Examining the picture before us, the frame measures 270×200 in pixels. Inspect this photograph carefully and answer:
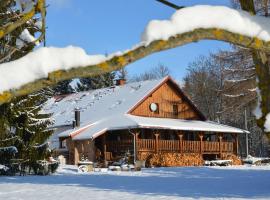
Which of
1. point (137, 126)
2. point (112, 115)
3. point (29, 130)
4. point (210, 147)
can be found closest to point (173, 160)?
point (137, 126)

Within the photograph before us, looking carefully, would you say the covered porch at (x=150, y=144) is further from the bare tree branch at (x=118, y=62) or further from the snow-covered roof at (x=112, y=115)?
the bare tree branch at (x=118, y=62)

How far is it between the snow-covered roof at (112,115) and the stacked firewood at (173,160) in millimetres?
1911

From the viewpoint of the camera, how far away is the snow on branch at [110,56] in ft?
6.93

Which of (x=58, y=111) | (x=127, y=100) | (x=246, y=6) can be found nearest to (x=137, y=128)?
(x=127, y=100)

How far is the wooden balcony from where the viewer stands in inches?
1350

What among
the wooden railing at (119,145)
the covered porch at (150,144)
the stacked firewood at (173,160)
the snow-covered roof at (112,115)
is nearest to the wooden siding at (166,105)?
the snow-covered roof at (112,115)

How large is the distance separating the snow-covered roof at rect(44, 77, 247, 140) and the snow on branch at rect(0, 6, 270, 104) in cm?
3037

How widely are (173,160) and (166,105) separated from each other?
6633 mm

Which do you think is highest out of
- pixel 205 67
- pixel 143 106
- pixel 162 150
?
pixel 205 67

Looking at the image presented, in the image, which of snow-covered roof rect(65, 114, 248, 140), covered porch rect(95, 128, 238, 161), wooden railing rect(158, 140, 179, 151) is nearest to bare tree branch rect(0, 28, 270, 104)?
snow-covered roof rect(65, 114, 248, 140)

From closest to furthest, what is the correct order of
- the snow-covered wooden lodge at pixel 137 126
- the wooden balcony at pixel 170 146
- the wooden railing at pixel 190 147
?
the wooden balcony at pixel 170 146
the snow-covered wooden lodge at pixel 137 126
the wooden railing at pixel 190 147

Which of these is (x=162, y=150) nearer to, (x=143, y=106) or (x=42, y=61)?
(x=143, y=106)

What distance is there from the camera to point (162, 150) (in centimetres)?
3522

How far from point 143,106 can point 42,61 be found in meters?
36.0
